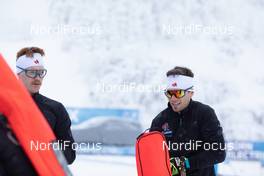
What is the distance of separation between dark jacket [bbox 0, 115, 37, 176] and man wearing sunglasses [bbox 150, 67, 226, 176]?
179 centimetres

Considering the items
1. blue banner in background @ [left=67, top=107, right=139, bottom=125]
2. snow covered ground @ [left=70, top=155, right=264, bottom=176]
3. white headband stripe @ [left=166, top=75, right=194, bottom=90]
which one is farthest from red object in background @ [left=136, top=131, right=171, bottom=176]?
blue banner in background @ [left=67, top=107, right=139, bottom=125]

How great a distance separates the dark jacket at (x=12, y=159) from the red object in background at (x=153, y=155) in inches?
66.8

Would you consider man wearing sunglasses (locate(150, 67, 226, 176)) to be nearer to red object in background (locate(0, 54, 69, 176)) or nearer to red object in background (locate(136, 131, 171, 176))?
red object in background (locate(136, 131, 171, 176))

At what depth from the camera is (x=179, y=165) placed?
2828mm

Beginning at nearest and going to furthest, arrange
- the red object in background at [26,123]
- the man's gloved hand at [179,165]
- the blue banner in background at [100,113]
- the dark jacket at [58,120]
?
1. the red object in background at [26,123]
2. the dark jacket at [58,120]
3. the man's gloved hand at [179,165]
4. the blue banner in background at [100,113]

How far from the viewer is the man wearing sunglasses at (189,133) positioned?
283 centimetres

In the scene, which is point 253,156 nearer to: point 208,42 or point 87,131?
point 208,42

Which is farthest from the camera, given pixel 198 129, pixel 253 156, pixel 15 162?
pixel 253 156

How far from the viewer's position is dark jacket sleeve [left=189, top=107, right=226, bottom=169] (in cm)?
283

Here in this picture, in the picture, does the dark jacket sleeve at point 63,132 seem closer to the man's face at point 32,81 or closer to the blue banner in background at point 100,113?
the man's face at point 32,81

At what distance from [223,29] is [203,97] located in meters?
0.79

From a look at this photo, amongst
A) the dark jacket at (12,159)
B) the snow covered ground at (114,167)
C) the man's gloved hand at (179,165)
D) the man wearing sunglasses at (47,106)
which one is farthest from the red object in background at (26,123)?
the snow covered ground at (114,167)

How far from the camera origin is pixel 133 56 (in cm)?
661

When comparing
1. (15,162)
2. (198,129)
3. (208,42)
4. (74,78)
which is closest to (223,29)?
(208,42)
